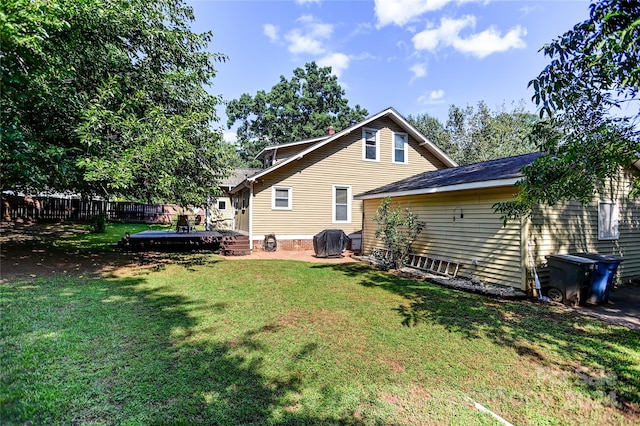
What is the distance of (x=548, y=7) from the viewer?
17.4ft

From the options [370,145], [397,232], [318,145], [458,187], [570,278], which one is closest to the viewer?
[570,278]

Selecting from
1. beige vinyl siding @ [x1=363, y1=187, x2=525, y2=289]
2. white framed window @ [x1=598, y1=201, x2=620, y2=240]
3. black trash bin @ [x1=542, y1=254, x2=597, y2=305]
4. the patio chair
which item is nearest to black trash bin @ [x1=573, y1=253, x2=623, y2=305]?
black trash bin @ [x1=542, y1=254, x2=597, y2=305]

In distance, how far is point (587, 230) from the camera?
7730mm

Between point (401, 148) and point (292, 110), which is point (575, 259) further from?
point (292, 110)

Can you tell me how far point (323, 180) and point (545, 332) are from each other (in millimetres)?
10398

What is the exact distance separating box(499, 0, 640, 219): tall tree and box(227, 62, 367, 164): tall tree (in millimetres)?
33138

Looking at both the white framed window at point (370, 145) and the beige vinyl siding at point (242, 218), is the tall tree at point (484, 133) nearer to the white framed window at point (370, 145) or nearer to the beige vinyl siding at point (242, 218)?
the white framed window at point (370, 145)

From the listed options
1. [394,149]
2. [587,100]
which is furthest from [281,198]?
[587,100]

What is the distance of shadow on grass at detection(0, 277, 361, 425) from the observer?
8.43 ft

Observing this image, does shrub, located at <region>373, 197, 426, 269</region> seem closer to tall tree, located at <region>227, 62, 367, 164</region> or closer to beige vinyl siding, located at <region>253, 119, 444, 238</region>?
beige vinyl siding, located at <region>253, 119, 444, 238</region>

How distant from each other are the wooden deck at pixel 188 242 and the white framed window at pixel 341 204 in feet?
14.0

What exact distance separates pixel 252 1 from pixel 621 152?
10702 millimetres

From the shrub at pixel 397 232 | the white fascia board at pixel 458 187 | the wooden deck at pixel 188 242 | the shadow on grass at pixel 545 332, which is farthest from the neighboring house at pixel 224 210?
the shadow on grass at pixel 545 332

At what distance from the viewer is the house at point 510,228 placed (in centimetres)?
692
